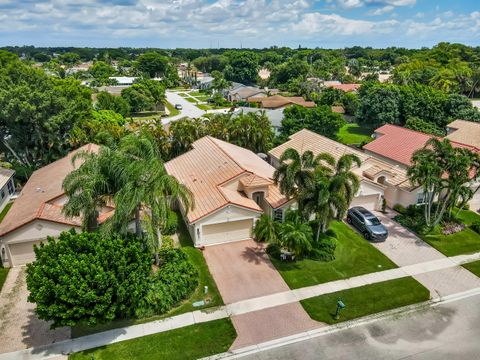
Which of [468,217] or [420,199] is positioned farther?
[420,199]

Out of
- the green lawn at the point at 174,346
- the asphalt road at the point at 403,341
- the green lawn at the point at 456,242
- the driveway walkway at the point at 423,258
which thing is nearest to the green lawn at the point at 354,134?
the driveway walkway at the point at 423,258

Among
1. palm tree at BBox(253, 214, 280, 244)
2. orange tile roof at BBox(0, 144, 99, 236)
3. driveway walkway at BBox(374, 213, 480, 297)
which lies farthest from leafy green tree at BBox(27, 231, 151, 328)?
driveway walkway at BBox(374, 213, 480, 297)

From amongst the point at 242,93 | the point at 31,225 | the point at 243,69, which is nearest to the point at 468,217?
the point at 31,225

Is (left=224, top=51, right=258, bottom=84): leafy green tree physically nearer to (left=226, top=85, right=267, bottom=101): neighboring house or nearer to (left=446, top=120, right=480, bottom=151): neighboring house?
(left=226, top=85, right=267, bottom=101): neighboring house

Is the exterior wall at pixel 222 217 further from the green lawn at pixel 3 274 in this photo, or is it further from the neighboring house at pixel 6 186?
the neighboring house at pixel 6 186

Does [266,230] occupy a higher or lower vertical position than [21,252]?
higher

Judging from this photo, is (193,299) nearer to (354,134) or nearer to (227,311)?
(227,311)
